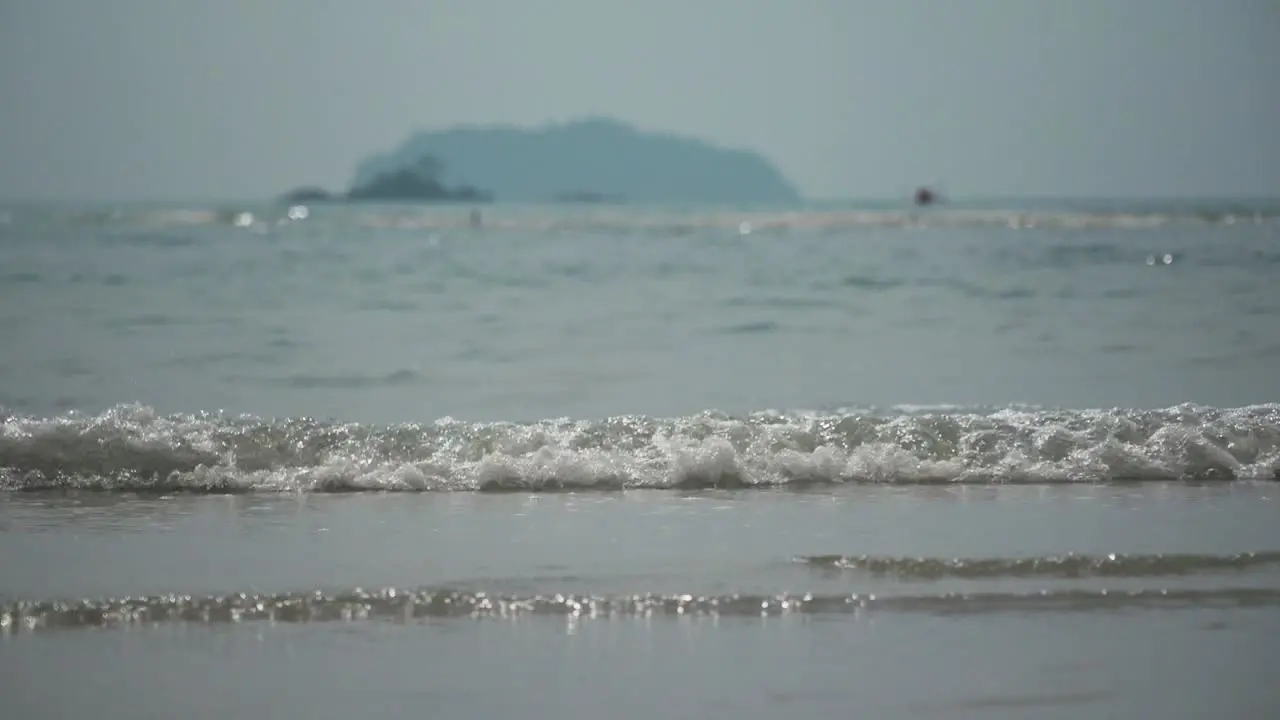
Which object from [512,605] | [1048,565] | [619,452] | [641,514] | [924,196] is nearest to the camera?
[512,605]

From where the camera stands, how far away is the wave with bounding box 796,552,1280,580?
689 centimetres

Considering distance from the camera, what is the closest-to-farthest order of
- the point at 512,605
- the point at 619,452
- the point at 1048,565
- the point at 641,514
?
the point at 512,605
the point at 1048,565
the point at 641,514
the point at 619,452

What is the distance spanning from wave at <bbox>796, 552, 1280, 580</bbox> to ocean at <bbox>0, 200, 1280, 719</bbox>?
0.08 ft

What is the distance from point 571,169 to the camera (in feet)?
439

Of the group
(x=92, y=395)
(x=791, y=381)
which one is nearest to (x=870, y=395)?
(x=791, y=381)

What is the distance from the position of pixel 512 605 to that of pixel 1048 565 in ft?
8.09

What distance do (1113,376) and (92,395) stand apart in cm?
858

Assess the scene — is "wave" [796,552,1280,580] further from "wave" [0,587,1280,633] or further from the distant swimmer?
the distant swimmer

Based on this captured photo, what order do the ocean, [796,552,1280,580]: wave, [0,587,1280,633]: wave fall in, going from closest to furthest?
the ocean
[0,587,1280,633]: wave
[796,552,1280,580]: wave

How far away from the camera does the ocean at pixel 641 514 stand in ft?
18.2

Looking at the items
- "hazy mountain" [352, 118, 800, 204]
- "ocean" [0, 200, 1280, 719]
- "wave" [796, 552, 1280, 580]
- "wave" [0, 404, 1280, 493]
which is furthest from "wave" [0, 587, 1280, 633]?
"hazy mountain" [352, 118, 800, 204]

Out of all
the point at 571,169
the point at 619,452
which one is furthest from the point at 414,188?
the point at 619,452

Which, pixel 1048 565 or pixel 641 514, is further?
pixel 641 514

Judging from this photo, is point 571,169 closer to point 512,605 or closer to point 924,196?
point 924,196
